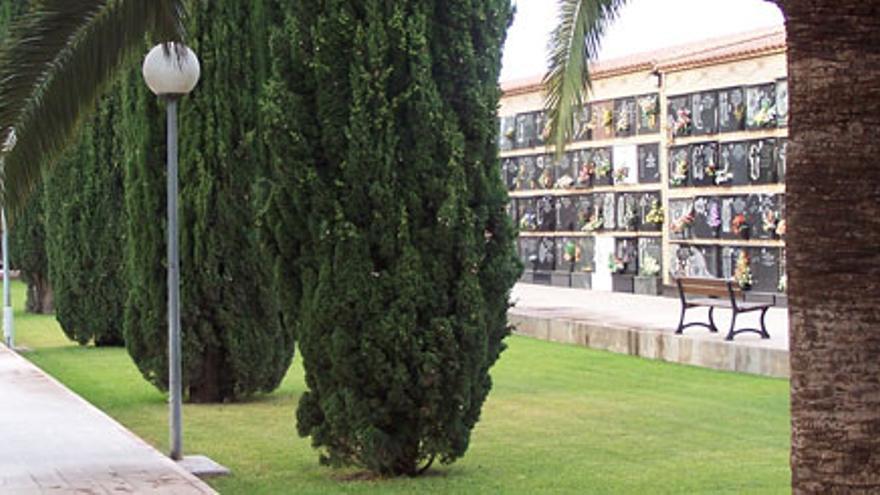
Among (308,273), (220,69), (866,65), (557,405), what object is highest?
(220,69)

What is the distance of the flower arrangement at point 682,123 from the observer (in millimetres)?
26469

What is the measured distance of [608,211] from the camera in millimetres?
29625

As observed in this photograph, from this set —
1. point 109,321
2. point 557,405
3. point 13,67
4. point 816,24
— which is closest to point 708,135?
point 109,321

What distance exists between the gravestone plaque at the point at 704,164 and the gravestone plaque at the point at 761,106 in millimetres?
1187

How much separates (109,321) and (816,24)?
1790cm

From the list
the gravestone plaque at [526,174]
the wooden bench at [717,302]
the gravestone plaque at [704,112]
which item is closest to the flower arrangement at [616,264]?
the gravestone plaque at [526,174]

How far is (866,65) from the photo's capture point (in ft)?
17.3

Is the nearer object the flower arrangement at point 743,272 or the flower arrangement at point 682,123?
the flower arrangement at point 743,272

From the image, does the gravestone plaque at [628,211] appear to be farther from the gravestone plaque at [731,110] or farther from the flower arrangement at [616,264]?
the gravestone plaque at [731,110]

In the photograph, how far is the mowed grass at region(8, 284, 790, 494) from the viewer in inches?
389

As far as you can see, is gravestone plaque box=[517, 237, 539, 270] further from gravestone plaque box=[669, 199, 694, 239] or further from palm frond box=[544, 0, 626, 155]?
palm frond box=[544, 0, 626, 155]

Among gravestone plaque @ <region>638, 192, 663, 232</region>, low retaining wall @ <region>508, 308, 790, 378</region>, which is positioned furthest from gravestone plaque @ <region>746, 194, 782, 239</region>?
low retaining wall @ <region>508, 308, 790, 378</region>

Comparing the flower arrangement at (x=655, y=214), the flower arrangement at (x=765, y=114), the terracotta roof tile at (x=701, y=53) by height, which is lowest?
the flower arrangement at (x=655, y=214)

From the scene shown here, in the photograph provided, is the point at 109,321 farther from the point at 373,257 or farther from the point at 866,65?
the point at 866,65
